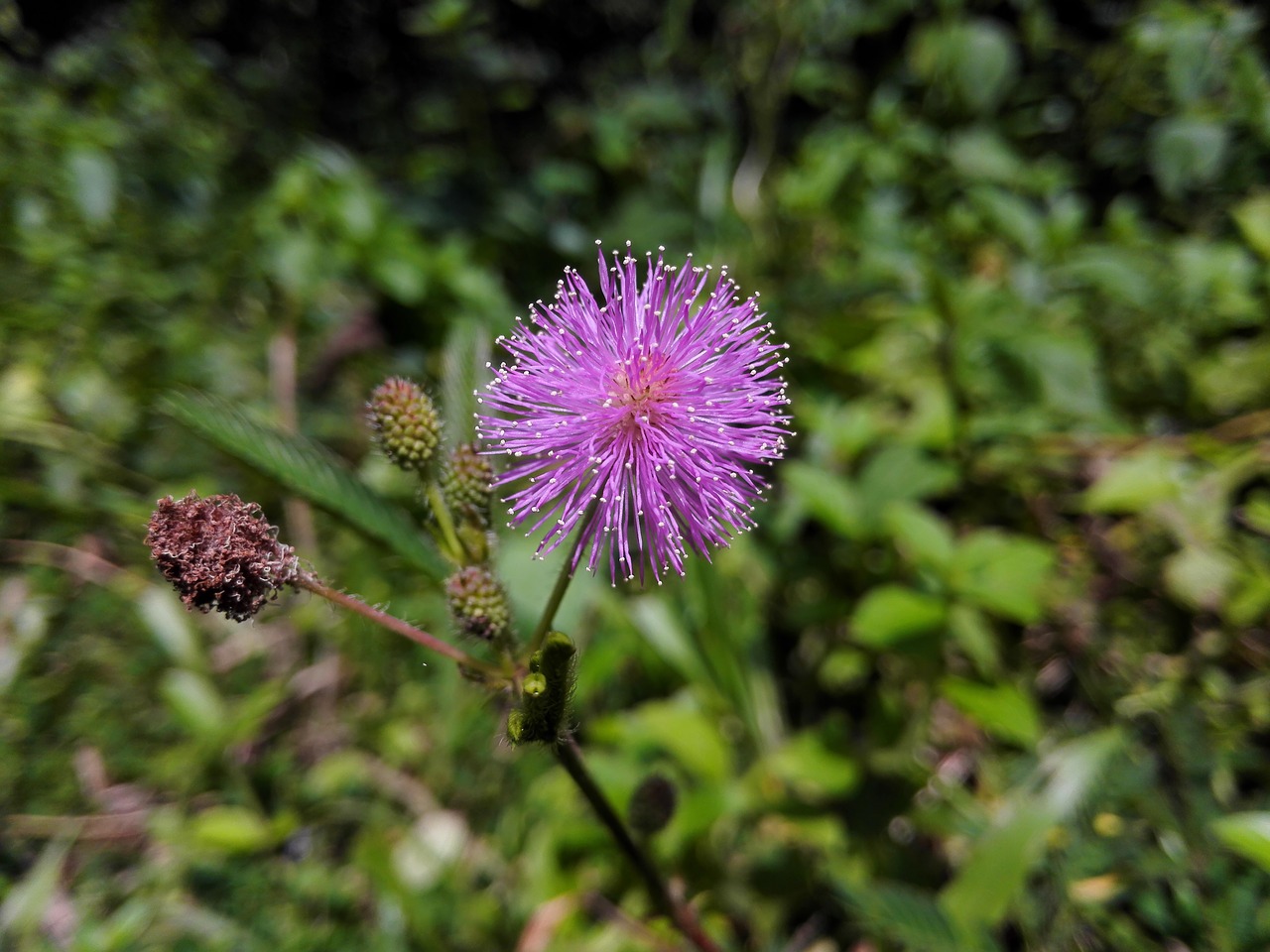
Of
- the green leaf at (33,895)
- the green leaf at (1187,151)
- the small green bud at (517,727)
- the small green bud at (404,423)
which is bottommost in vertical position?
the green leaf at (33,895)

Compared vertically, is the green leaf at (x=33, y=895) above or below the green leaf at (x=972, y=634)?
below

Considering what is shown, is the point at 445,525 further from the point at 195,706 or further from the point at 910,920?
the point at 195,706

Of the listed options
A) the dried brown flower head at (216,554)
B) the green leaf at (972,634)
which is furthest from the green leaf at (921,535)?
the dried brown flower head at (216,554)

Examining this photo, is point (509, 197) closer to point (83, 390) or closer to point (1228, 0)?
point (83, 390)

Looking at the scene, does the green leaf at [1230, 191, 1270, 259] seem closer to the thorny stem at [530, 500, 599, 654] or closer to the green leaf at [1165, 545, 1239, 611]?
the green leaf at [1165, 545, 1239, 611]

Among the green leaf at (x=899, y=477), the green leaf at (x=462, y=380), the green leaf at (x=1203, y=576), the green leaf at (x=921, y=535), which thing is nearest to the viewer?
the green leaf at (x=462, y=380)

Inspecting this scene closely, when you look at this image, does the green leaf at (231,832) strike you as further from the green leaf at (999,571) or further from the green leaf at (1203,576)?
the green leaf at (1203,576)

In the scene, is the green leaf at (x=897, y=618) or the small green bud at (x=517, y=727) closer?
the small green bud at (x=517, y=727)
